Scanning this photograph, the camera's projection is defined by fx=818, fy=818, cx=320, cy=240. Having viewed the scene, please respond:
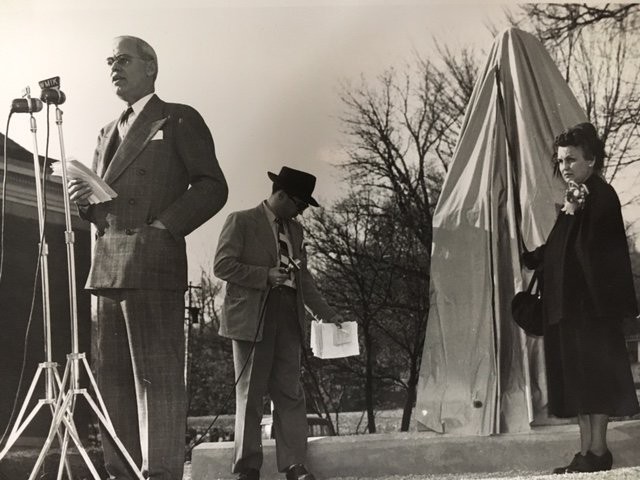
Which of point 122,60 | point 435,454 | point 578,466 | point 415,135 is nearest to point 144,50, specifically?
point 122,60

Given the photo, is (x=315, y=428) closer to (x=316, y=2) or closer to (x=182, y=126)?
(x=182, y=126)

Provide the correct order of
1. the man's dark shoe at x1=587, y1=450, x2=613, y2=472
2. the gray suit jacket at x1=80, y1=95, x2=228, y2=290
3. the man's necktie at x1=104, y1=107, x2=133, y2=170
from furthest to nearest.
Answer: the man's dark shoe at x1=587, y1=450, x2=613, y2=472 → the man's necktie at x1=104, y1=107, x2=133, y2=170 → the gray suit jacket at x1=80, y1=95, x2=228, y2=290

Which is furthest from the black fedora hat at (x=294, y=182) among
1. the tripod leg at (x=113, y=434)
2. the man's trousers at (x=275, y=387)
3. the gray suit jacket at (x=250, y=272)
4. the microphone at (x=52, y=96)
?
the tripod leg at (x=113, y=434)

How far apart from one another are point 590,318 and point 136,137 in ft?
6.76

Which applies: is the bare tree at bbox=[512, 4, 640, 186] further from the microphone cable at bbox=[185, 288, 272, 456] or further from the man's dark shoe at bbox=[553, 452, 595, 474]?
the microphone cable at bbox=[185, 288, 272, 456]

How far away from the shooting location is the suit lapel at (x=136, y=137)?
3.25m

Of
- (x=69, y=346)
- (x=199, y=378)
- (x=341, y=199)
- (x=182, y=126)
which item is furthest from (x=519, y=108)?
(x=69, y=346)

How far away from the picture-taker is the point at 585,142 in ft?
12.3

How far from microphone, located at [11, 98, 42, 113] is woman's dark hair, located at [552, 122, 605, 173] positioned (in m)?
2.29

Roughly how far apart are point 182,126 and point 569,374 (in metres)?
1.97

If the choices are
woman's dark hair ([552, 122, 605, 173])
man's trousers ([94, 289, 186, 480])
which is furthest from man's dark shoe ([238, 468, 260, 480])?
woman's dark hair ([552, 122, 605, 173])

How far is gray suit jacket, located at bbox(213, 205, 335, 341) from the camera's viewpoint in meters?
3.58

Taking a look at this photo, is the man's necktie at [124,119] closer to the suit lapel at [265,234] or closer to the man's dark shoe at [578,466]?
the suit lapel at [265,234]

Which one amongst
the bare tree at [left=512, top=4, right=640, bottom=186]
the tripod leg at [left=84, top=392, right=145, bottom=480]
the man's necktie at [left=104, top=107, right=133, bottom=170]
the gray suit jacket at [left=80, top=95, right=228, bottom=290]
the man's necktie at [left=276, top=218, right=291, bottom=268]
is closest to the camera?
the tripod leg at [left=84, top=392, right=145, bottom=480]
